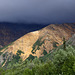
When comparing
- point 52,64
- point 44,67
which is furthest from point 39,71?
point 52,64

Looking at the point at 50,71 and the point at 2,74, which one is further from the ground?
the point at 50,71

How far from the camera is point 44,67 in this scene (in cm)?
3609

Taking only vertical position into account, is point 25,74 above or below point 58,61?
below

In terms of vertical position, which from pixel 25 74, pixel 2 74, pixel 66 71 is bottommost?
pixel 2 74

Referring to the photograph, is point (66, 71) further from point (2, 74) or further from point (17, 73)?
point (2, 74)

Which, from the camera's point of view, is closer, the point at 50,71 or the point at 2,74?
the point at 50,71

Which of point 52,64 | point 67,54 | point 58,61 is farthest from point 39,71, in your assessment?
point 67,54

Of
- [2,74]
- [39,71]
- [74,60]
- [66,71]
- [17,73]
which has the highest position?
[74,60]

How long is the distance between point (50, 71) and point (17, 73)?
25.2 metres

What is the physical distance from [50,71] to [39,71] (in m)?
3.91

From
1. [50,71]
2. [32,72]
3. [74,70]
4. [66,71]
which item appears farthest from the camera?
[32,72]

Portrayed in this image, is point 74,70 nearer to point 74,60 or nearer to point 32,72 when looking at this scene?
point 74,60

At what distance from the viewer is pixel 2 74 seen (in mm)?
60500

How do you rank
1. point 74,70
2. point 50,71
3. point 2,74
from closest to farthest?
point 74,70
point 50,71
point 2,74
